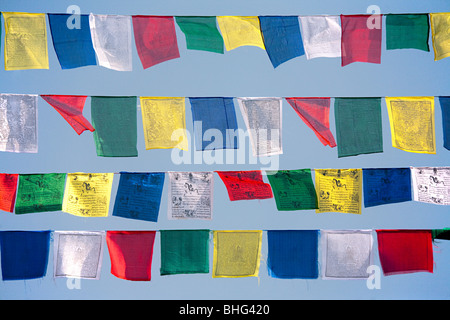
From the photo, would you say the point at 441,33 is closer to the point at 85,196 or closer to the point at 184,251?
the point at 184,251

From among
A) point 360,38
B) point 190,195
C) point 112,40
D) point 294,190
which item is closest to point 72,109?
point 112,40

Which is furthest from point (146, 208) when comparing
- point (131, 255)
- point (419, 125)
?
point (419, 125)

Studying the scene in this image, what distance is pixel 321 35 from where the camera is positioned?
33.6 ft

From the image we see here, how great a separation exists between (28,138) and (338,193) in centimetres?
441

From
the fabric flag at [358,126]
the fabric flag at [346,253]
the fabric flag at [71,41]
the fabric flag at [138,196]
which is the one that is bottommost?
the fabric flag at [346,253]

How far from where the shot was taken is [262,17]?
10.1 meters

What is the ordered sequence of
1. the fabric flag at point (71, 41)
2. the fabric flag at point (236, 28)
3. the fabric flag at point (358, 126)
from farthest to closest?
1. the fabric flag at point (358, 126)
2. the fabric flag at point (236, 28)
3. the fabric flag at point (71, 41)

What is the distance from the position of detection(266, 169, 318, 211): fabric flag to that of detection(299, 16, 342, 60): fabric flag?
1.70m

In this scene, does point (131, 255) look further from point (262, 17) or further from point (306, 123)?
point (262, 17)

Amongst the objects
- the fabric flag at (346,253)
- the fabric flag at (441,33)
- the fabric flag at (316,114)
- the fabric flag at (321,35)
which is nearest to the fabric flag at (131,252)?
the fabric flag at (346,253)

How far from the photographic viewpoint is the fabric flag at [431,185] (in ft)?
33.5

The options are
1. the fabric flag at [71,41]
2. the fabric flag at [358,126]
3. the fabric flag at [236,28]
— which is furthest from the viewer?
the fabric flag at [358,126]

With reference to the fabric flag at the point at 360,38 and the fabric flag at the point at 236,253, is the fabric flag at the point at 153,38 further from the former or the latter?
the fabric flag at the point at 236,253

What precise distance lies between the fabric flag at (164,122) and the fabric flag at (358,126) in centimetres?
219
